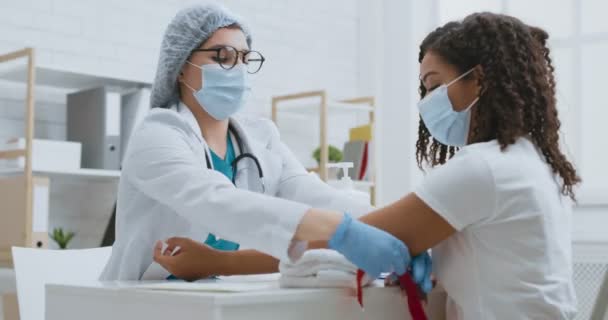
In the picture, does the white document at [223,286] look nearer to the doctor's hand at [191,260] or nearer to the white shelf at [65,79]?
the doctor's hand at [191,260]

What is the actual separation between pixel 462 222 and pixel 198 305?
0.45 meters

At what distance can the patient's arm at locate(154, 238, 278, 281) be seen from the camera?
1657 millimetres

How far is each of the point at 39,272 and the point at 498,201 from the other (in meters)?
1.14

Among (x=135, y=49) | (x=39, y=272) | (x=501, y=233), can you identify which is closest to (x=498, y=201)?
(x=501, y=233)

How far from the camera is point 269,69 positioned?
14.5 ft

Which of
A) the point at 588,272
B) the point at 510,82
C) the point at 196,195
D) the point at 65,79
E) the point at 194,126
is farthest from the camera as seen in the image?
the point at 588,272

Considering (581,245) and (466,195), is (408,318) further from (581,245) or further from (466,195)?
(581,245)

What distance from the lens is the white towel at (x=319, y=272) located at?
141 cm

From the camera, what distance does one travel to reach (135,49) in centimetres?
387

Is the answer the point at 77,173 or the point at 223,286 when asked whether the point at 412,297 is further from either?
the point at 77,173

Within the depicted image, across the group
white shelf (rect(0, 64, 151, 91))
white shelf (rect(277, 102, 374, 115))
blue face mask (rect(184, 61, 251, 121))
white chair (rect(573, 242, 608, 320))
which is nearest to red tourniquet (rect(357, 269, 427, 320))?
blue face mask (rect(184, 61, 251, 121))

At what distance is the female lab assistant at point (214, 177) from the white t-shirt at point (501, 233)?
107mm

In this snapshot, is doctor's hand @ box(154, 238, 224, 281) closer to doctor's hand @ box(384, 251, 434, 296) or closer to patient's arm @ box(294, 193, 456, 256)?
patient's arm @ box(294, 193, 456, 256)

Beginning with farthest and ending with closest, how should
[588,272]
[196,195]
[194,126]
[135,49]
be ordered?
[135,49]
[588,272]
[194,126]
[196,195]
